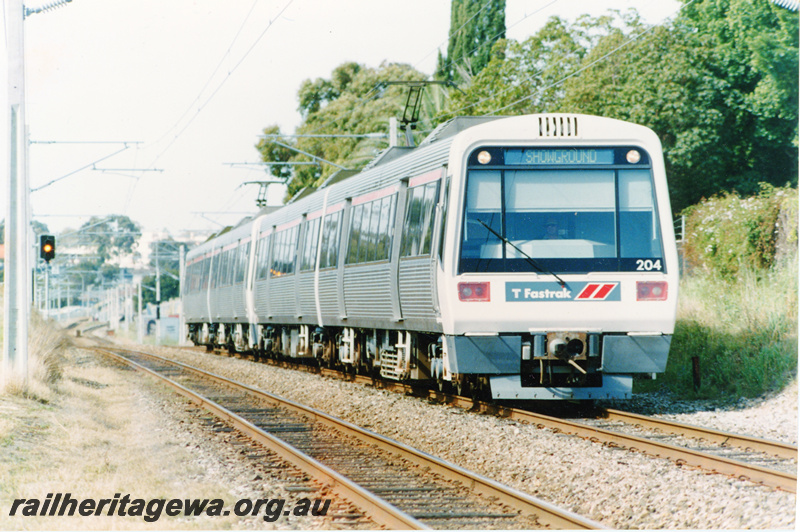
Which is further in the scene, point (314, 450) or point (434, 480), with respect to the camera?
point (314, 450)

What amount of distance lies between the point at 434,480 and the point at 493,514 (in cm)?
134

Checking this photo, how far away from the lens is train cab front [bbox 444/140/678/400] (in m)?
10.9

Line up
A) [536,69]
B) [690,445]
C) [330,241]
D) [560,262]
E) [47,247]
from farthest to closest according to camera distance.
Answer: [536,69] → [47,247] → [330,241] → [560,262] → [690,445]

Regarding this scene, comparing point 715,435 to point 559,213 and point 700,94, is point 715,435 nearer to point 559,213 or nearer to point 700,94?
point 559,213

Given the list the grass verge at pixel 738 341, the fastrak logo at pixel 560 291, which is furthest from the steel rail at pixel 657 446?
the grass verge at pixel 738 341

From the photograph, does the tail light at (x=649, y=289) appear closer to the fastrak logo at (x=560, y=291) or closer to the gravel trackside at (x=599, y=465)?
the fastrak logo at (x=560, y=291)

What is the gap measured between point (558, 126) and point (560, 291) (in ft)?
5.80

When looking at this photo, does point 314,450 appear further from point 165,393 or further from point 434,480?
point 165,393

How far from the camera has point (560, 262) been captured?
10.9 metres

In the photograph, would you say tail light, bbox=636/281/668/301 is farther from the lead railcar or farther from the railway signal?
the railway signal

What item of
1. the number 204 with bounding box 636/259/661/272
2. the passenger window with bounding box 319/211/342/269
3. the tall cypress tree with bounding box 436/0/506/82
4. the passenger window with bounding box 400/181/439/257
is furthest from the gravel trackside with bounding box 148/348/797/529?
the tall cypress tree with bounding box 436/0/506/82

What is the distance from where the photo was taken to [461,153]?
436 inches

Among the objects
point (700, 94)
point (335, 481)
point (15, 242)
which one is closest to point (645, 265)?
point (335, 481)

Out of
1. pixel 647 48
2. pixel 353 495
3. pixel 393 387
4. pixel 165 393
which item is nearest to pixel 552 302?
pixel 353 495
